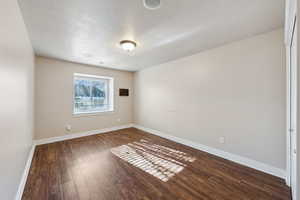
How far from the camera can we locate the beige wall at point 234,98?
2018 millimetres

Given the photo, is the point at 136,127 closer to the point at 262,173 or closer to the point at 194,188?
the point at 194,188

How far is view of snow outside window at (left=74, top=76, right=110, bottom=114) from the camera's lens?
419 cm

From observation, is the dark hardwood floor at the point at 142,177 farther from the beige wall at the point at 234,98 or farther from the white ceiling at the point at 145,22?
the white ceiling at the point at 145,22

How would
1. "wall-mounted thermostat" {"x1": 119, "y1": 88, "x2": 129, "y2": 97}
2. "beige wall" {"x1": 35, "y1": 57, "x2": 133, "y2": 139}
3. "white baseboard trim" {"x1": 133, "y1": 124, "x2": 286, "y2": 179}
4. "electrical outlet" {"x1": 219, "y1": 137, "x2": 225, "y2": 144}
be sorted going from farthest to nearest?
"wall-mounted thermostat" {"x1": 119, "y1": 88, "x2": 129, "y2": 97}
"beige wall" {"x1": 35, "y1": 57, "x2": 133, "y2": 139}
"electrical outlet" {"x1": 219, "y1": 137, "x2": 225, "y2": 144}
"white baseboard trim" {"x1": 133, "y1": 124, "x2": 286, "y2": 179}

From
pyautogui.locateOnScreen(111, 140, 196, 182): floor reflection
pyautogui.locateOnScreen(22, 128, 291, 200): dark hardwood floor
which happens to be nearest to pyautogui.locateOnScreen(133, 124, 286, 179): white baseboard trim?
pyautogui.locateOnScreen(22, 128, 291, 200): dark hardwood floor

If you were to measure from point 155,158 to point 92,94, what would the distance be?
331 centimetres

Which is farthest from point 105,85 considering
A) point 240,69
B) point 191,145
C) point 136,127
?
point 240,69

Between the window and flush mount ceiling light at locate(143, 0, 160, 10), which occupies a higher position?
flush mount ceiling light at locate(143, 0, 160, 10)

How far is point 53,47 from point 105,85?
2.23m

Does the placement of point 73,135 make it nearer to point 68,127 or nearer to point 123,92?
point 68,127

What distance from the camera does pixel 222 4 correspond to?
4.95 ft

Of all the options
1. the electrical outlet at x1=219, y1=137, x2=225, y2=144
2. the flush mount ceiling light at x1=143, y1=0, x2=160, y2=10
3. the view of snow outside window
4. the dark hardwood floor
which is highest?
the flush mount ceiling light at x1=143, y1=0, x2=160, y2=10

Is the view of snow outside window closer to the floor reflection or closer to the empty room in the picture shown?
the empty room

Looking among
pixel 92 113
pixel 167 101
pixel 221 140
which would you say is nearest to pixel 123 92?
pixel 92 113
